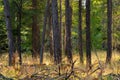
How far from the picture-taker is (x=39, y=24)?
86.9 ft

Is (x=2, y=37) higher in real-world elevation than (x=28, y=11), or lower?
lower

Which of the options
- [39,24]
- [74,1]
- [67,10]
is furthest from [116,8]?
[67,10]

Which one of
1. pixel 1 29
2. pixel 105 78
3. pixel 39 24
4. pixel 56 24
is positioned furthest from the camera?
pixel 1 29

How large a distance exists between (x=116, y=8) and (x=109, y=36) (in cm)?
Result: 1007

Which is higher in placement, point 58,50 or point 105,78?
point 105,78

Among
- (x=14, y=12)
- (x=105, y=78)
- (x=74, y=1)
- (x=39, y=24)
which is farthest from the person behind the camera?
(x=74, y=1)

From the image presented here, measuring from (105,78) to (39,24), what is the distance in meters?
20.0

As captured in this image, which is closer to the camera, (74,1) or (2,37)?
(74,1)

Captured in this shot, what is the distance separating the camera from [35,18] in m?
25.3

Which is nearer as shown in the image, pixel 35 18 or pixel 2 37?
pixel 35 18

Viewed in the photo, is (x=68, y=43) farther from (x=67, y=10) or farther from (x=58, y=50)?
(x=58, y=50)

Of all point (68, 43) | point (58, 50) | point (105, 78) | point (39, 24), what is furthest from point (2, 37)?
point (105, 78)

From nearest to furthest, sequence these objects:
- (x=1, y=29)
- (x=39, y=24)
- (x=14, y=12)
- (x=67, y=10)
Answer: (x=67, y=10) < (x=14, y=12) < (x=39, y=24) < (x=1, y=29)

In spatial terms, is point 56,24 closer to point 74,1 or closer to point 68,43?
point 68,43
